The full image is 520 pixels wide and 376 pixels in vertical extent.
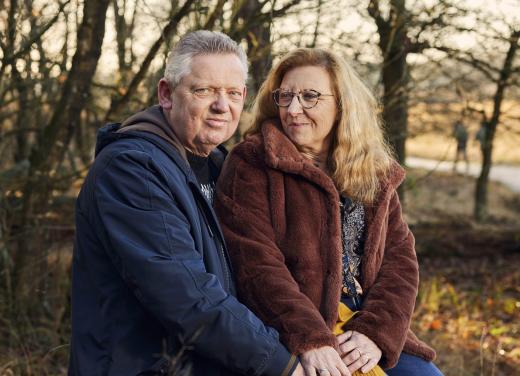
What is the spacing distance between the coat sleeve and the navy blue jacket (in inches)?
5.8

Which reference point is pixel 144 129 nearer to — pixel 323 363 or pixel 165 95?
pixel 165 95

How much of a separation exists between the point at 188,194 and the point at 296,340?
66cm

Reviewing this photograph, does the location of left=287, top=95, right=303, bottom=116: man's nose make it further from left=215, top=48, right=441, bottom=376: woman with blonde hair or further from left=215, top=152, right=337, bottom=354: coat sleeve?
left=215, top=152, right=337, bottom=354: coat sleeve

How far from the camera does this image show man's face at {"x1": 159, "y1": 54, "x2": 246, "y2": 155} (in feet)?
8.70

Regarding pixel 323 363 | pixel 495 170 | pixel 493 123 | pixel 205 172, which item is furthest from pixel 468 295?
pixel 495 170

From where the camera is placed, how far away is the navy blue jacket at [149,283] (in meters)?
2.28

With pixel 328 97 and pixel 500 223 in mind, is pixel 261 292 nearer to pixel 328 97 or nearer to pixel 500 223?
pixel 328 97

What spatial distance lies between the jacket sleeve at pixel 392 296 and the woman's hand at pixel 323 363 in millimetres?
297

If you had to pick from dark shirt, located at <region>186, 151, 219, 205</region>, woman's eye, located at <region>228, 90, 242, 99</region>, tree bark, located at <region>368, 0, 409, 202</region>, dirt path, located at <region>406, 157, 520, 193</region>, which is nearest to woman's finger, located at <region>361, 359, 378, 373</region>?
dark shirt, located at <region>186, 151, 219, 205</region>

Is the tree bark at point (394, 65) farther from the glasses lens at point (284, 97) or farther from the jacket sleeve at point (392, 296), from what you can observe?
the glasses lens at point (284, 97)

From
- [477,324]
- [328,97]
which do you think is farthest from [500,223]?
[328,97]

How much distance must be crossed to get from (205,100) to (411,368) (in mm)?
1435

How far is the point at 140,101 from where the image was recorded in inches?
201

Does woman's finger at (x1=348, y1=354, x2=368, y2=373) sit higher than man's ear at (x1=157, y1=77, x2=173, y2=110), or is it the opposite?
man's ear at (x1=157, y1=77, x2=173, y2=110)
